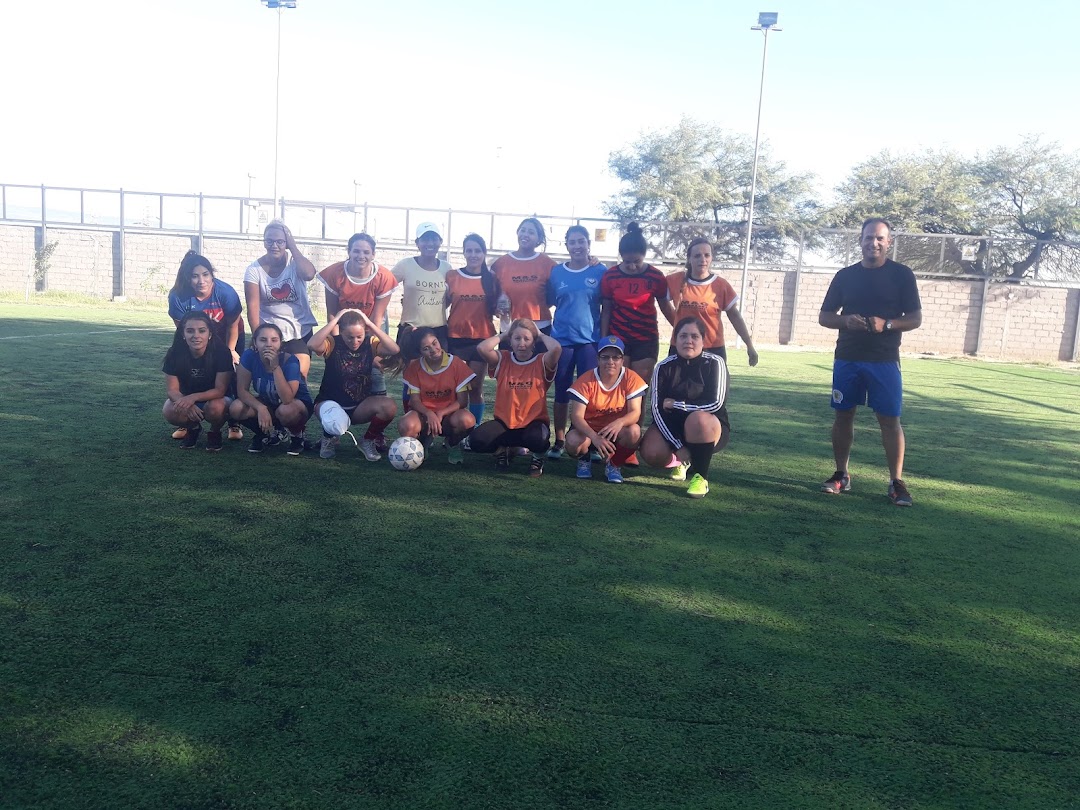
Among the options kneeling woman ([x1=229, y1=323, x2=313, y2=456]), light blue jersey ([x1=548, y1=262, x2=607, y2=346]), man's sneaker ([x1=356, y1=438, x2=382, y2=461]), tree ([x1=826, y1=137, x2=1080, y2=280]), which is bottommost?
man's sneaker ([x1=356, y1=438, x2=382, y2=461])

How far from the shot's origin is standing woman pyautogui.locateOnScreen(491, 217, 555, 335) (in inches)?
272

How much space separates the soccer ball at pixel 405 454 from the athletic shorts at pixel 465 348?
3.62 feet

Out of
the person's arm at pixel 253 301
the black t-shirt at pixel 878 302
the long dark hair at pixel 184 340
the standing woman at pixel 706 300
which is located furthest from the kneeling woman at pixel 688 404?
the long dark hair at pixel 184 340

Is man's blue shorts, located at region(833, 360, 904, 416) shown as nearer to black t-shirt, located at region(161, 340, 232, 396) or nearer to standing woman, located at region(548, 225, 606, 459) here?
standing woman, located at region(548, 225, 606, 459)

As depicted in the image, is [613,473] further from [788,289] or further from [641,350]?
[788,289]

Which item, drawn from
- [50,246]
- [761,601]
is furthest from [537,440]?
[50,246]

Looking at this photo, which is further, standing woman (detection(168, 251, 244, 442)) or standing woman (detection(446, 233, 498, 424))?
standing woman (detection(446, 233, 498, 424))

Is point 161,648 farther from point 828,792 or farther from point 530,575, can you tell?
point 828,792

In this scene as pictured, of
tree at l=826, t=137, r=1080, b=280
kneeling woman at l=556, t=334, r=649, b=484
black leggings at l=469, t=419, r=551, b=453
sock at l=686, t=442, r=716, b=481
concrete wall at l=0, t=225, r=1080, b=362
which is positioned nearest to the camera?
sock at l=686, t=442, r=716, b=481

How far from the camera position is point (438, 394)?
6.50 metres

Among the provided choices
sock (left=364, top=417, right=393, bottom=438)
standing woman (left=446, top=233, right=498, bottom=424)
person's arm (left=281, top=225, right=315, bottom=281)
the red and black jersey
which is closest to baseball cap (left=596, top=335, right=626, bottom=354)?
the red and black jersey

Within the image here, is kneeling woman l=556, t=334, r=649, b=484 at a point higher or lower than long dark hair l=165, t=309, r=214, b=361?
lower

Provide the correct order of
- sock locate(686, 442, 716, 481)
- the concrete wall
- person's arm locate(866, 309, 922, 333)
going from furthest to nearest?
the concrete wall, sock locate(686, 442, 716, 481), person's arm locate(866, 309, 922, 333)

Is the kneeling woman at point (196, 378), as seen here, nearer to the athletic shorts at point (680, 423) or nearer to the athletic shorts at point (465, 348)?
the athletic shorts at point (465, 348)
